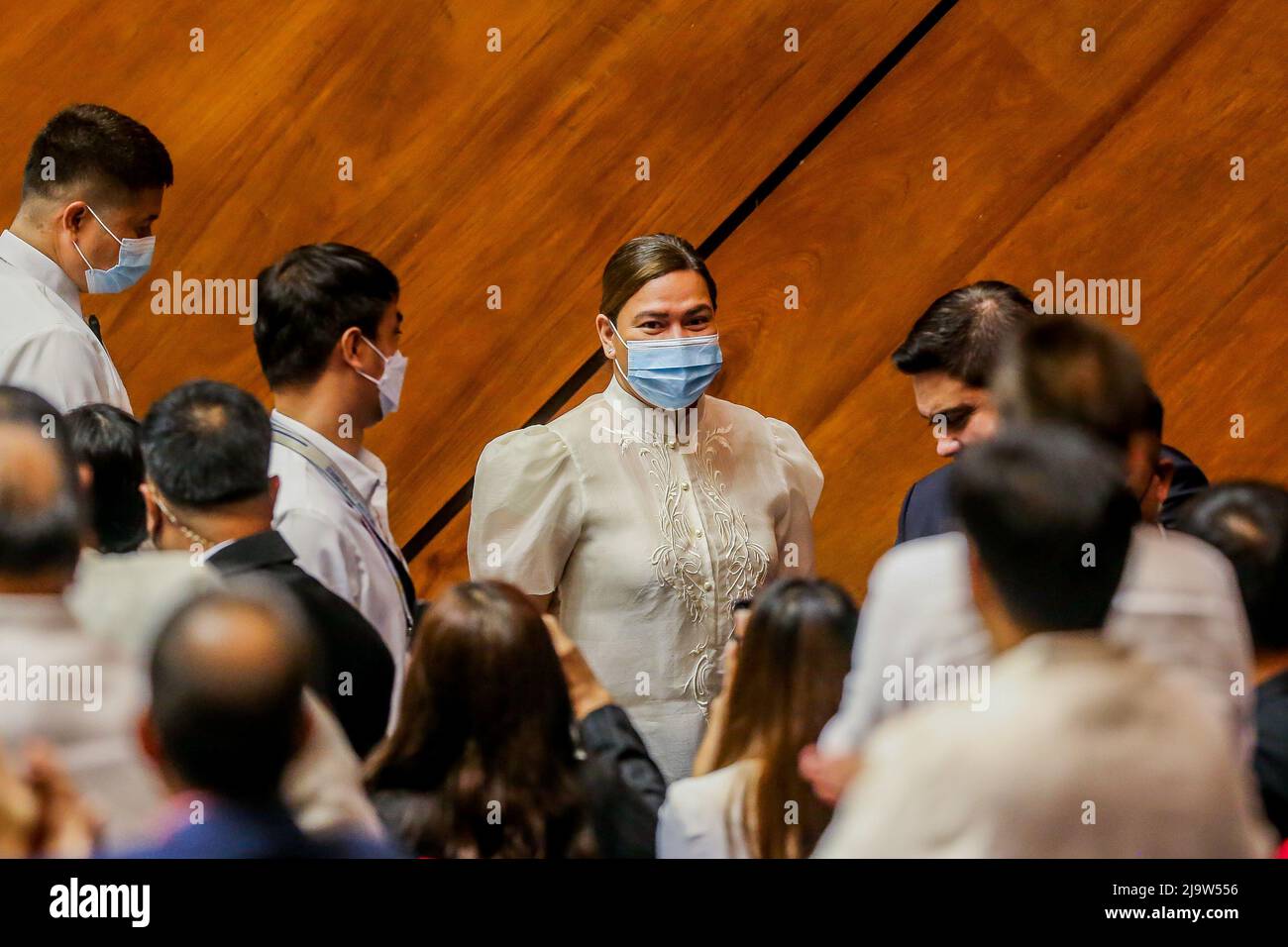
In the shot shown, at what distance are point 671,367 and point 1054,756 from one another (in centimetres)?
146

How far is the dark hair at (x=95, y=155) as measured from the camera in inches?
117

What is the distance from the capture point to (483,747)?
193 centimetres

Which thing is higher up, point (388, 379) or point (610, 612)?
point (388, 379)

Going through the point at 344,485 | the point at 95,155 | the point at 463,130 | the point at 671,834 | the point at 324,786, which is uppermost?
the point at 463,130

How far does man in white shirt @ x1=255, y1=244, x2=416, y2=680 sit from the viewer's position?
239 centimetres

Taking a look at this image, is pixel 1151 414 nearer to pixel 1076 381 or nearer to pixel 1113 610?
pixel 1076 381

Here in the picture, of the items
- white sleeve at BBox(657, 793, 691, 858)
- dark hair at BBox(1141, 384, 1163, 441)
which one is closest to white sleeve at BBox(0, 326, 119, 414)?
white sleeve at BBox(657, 793, 691, 858)

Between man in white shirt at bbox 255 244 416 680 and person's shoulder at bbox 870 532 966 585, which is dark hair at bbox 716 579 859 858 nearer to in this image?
person's shoulder at bbox 870 532 966 585

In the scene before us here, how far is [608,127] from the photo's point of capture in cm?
366

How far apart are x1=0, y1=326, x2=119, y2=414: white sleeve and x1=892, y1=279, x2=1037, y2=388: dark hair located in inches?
57.4

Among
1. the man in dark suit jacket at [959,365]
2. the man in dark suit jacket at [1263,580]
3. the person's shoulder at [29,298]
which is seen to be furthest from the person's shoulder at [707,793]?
the person's shoulder at [29,298]

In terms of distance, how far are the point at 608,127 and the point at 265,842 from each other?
2.34 m

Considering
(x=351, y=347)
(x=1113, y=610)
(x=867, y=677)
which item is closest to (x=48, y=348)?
(x=351, y=347)
